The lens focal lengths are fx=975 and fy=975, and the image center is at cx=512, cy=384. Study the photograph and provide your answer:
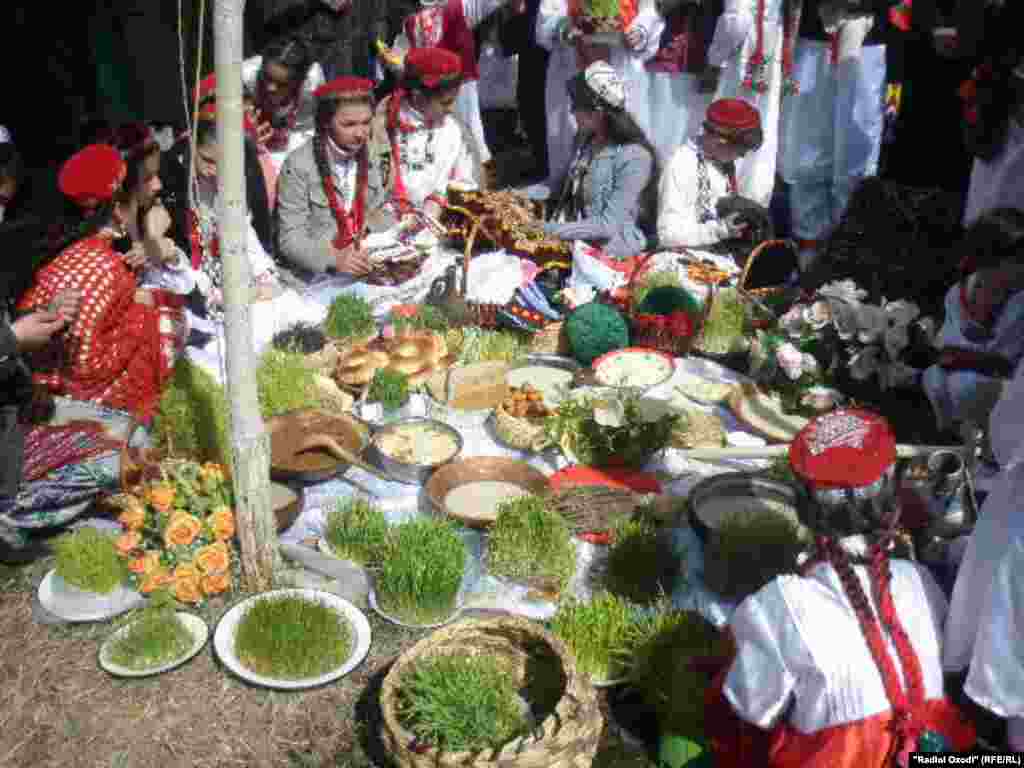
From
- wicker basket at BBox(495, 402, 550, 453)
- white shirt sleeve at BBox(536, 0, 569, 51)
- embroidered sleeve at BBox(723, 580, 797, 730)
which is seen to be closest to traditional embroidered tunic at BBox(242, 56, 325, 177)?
white shirt sleeve at BBox(536, 0, 569, 51)

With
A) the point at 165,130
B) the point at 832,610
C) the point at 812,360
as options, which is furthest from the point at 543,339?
the point at 165,130

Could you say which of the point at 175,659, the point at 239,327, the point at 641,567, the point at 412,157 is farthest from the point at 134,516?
the point at 412,157

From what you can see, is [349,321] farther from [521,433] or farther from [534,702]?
[534,702]

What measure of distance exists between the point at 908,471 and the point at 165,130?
5.77 metres

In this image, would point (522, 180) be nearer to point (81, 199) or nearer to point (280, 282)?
point (280, 282)

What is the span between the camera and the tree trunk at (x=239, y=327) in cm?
295

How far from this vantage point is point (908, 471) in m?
3.19

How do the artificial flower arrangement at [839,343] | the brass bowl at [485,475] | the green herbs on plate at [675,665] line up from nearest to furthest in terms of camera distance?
the green herbs on plate at [675,665] → the brass bowl at [485,475] → the artificial flower arrangement at [839,343]

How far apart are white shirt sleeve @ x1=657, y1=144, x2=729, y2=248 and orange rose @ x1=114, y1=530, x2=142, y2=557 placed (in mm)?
3506

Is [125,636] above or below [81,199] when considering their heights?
below

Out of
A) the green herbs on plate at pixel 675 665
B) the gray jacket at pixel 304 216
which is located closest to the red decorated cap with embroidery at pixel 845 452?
the green herbs on plate at pixel 675 665

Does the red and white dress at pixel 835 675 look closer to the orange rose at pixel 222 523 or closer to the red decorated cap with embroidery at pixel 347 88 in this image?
the orange rose at pixel 222 523

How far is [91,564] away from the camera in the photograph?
356 cm

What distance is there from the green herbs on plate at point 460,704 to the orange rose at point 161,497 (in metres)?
1.16
